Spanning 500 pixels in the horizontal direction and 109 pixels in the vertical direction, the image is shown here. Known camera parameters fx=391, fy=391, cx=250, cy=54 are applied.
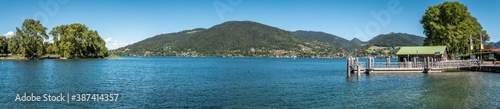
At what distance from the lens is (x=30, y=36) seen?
122375mm

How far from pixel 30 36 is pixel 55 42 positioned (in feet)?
40.1

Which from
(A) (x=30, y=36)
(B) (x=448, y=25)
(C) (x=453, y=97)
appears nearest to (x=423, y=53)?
(B) (x=448, y=25)

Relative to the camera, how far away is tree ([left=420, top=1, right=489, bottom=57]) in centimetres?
6844

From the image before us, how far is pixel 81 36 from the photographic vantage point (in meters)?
141

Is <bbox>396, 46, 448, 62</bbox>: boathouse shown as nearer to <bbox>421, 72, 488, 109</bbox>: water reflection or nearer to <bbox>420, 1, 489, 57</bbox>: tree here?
<bbox>420, 1, 489, 57</bbox>: tree

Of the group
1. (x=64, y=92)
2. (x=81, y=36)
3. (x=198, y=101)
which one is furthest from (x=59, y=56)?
(x=198, y=101)

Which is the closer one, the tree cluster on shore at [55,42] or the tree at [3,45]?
the tree cluster on shore at [55,42]

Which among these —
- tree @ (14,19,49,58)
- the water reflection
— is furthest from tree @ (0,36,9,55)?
the water reflection

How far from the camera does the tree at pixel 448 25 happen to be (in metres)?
68.4

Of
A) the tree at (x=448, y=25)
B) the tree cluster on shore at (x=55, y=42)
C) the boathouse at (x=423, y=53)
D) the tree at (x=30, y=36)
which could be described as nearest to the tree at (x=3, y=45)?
the tree cluster on shore at (x=55, y=42)

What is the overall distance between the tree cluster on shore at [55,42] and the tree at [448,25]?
110009 mm

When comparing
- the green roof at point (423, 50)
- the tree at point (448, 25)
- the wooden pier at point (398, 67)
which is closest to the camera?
the wooden pier at point (398, 67)

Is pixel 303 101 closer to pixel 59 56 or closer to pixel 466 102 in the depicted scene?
pixel 466 102

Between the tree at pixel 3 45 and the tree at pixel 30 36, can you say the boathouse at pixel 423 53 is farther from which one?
the tree at pixel 3 45
